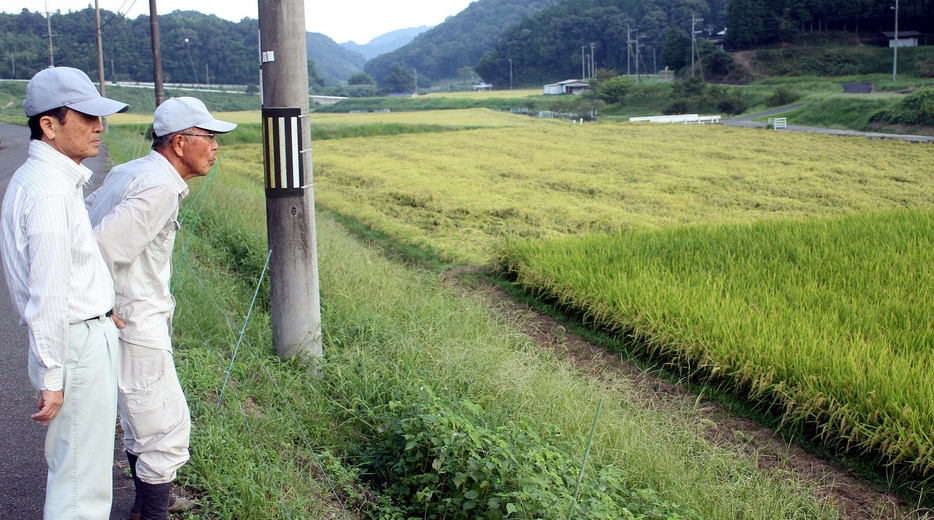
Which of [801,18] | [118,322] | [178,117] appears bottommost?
[118,322]

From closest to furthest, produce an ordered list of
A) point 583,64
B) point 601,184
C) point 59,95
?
1. point 59,95
2. point 601,184
3. point 583,64

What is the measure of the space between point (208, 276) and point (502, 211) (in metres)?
5.98

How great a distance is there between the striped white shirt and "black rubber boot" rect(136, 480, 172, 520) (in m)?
0.60

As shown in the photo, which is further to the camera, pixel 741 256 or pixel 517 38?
pixel 517 38

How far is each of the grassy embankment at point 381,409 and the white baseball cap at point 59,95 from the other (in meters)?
1.42

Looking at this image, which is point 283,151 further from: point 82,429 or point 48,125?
point 82,429

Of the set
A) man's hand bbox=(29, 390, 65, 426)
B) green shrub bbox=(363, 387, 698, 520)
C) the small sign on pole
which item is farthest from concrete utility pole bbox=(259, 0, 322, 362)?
man's hand bbox=(29, 390, 65, 426)

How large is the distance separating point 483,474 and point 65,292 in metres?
1.53

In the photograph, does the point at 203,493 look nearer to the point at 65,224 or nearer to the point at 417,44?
the point at 65,224

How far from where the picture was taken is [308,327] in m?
4.32

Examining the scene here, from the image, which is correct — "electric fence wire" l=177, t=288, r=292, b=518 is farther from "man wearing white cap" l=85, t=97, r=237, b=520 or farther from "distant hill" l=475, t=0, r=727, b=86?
"distant hill" l=475, t=0, r=727, b=86

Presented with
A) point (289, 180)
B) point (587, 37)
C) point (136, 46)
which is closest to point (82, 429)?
point (289, 180)

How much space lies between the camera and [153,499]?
2.60 metres

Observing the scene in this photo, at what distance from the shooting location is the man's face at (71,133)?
7.47ft
